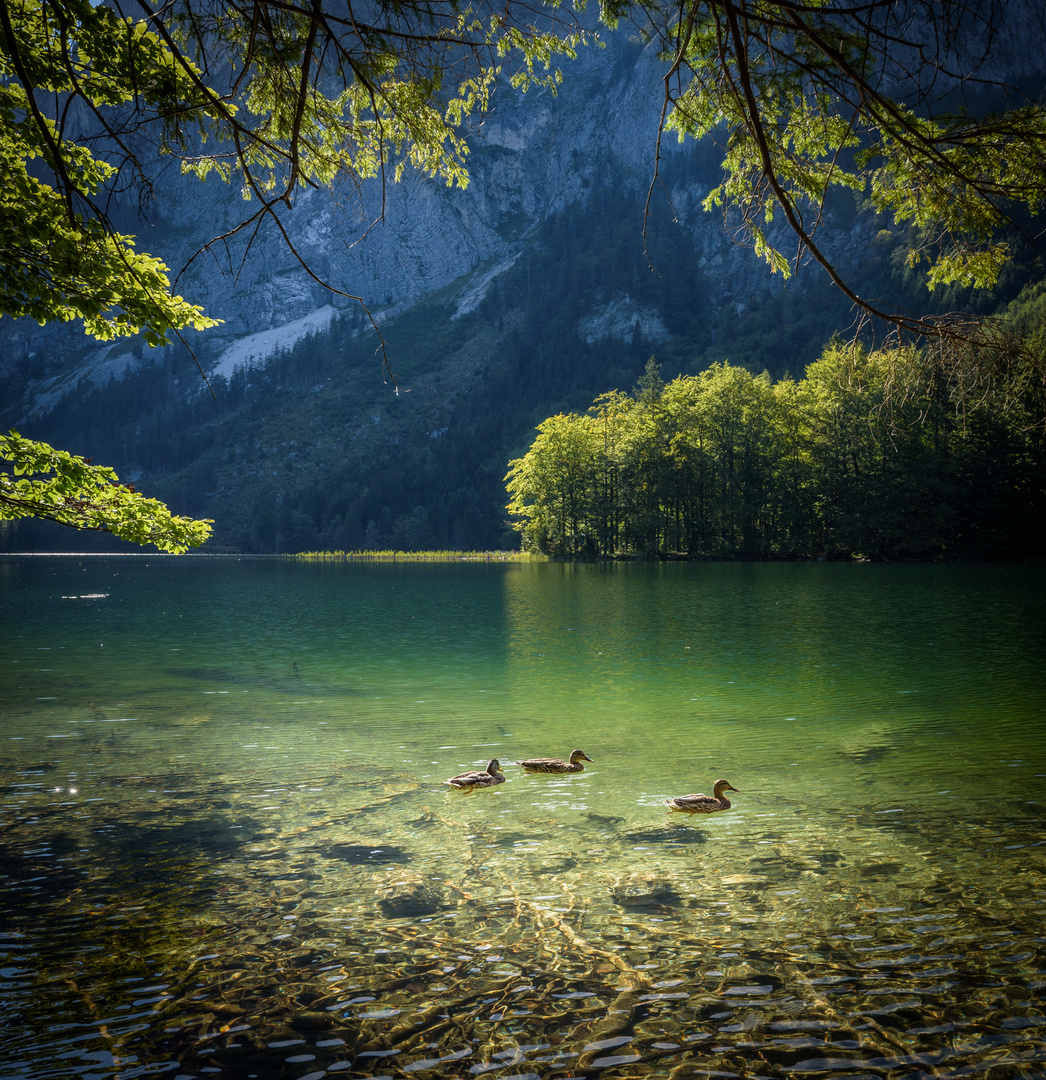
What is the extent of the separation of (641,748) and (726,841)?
374 centimetres

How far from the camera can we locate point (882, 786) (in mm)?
9039

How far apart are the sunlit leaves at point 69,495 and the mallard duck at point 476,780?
473 centimetres

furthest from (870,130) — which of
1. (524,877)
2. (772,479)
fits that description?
(772,479)

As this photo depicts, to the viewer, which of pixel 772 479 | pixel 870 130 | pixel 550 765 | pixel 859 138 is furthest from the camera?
pixel 772 479

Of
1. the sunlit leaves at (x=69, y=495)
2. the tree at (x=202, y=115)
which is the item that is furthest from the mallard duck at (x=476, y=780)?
the tree at (x=202, y=115)

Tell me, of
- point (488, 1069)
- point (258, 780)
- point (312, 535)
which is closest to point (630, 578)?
point (258, 780)

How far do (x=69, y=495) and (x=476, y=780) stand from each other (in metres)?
6.36

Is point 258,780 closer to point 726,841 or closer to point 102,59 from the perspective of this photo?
point 726,841

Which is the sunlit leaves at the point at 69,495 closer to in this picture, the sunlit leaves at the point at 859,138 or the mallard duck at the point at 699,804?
the mallard duck at the point at 699,804

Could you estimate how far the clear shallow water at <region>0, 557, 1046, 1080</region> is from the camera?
4164mm

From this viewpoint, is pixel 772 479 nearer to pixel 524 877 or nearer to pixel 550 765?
pixel 550 765

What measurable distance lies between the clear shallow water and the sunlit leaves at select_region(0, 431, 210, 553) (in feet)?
10.8

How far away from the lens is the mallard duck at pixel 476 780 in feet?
29.5

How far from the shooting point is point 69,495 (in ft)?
31.9
